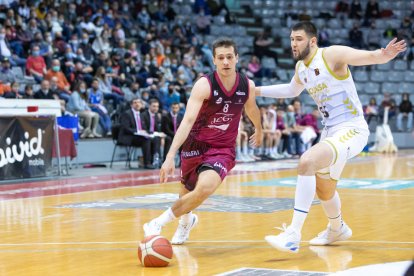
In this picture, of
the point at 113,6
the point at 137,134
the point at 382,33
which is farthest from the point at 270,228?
the point at 382,33

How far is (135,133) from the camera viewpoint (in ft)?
62.3

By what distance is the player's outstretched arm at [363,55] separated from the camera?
7.10 m

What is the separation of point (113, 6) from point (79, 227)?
18.3m

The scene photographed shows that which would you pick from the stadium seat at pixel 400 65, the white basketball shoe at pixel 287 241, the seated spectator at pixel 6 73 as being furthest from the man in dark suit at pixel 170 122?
the stadium seat at pixel 400 65

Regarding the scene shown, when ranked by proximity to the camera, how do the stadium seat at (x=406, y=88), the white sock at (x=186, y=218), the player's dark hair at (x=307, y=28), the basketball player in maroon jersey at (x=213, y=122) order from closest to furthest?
the basketball player in maroon jersey at (x=213, y=122), the player's dark hair at (x=307, y=28), the white sock at (x=186, y=218), the stadium seat at (x=406, y=88)

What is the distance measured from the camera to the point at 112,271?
655cm

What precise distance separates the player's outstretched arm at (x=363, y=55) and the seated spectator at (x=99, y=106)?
13559 mm

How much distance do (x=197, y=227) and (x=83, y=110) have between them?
448 inches

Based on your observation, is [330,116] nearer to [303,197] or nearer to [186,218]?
[303,197]

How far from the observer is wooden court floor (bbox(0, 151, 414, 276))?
22.7 ft

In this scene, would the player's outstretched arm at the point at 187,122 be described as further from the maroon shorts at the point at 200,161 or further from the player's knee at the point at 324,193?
the player's knee at the point at 324,193

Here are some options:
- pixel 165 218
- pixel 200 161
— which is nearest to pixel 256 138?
pixel 200 161

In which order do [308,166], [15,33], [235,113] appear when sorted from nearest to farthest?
[308,166] < [235,113] < [15,33]

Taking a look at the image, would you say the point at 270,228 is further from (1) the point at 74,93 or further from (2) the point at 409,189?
(1) the point at 74,93
